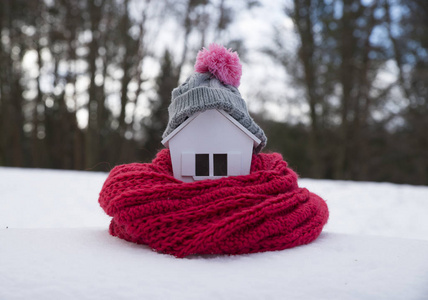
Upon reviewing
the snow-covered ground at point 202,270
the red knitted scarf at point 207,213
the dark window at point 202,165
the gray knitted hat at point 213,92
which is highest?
the gray knitted hat at point 213,92

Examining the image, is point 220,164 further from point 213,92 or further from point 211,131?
point 213,92

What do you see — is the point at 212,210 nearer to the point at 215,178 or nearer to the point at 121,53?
the point at 215,178

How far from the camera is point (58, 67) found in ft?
23.5

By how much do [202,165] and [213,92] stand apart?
0.79 ft

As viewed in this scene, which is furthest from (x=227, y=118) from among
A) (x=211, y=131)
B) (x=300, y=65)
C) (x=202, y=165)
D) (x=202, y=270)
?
(x=300, y=65)

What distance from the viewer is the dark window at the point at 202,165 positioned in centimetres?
123

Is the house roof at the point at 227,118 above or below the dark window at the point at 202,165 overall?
above

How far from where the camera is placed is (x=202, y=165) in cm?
123

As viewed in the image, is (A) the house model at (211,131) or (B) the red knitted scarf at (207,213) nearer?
(B) the red knitted scarf at (207,213)

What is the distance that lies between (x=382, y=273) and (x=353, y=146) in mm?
5936

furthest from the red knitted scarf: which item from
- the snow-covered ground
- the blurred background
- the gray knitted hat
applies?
the blurred background

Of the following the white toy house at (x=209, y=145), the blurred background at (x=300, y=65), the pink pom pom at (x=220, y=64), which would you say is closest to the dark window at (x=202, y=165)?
the white toy house at (x=209, y=145)

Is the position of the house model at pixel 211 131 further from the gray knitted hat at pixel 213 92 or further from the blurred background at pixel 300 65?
the blurred background at pixel 300 65

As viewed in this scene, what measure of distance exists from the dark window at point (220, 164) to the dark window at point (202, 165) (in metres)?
0.03
